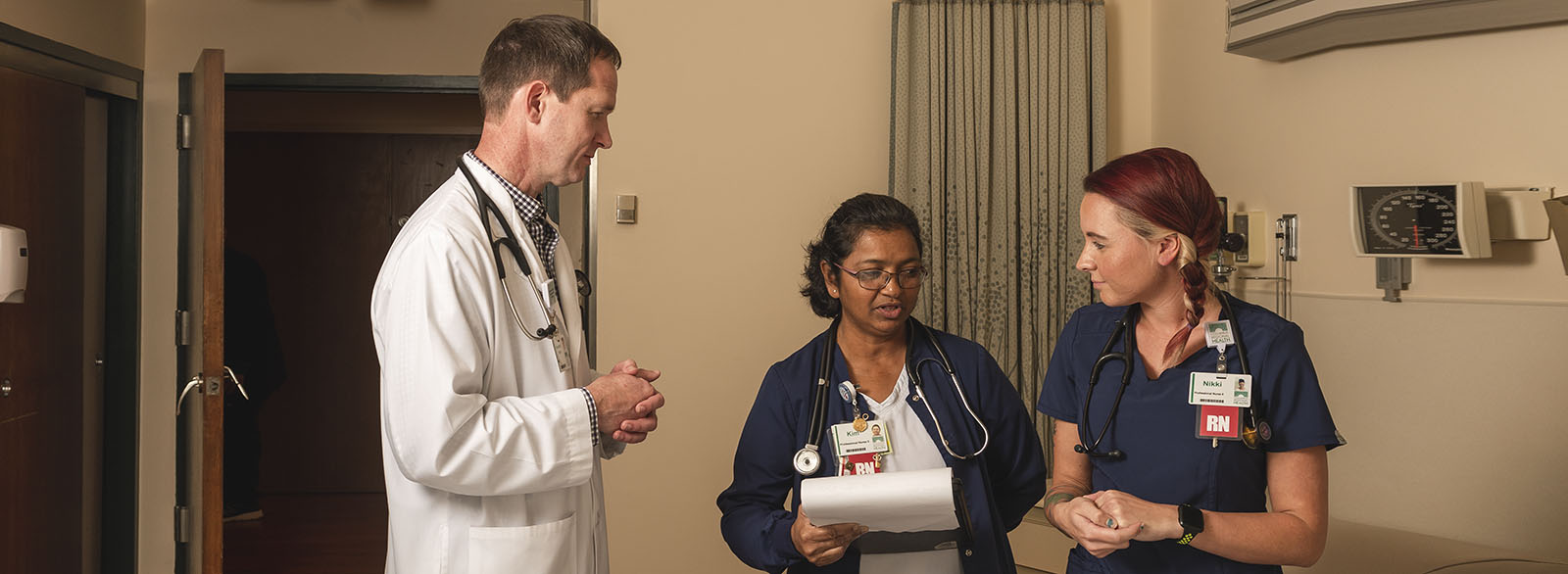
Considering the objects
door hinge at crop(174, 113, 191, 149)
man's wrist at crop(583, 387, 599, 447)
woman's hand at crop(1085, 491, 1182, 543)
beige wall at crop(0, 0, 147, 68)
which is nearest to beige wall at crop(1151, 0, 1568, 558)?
woman's hand at crop(1085, 491, 1182, 543)

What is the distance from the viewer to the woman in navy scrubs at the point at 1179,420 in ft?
4.87

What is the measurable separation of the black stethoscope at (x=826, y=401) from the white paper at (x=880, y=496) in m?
0.25

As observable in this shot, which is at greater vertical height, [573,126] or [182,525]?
[573,126]

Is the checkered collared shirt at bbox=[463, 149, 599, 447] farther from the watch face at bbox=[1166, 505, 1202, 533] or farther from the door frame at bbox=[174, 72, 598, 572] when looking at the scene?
the door frame at bbox=[174, 72, 598, 572]

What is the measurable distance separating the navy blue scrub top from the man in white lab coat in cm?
70

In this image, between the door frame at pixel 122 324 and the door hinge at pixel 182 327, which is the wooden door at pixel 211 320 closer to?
the door hinge at pixel 182 327

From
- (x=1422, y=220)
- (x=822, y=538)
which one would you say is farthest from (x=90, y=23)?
(x=1422, y=220)

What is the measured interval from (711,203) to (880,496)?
89.6 inches

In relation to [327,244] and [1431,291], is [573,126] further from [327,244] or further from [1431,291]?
[327,244]

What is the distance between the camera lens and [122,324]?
→ 394 cm

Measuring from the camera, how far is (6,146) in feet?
10.9

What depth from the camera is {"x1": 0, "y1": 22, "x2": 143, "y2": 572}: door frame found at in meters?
3.90

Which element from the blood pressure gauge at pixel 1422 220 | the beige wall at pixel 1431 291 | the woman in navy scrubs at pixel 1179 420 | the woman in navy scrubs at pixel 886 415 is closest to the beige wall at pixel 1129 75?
the beige wall at pixel 1431 291

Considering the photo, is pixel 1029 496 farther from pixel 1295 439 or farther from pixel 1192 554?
pixel 1295 439
